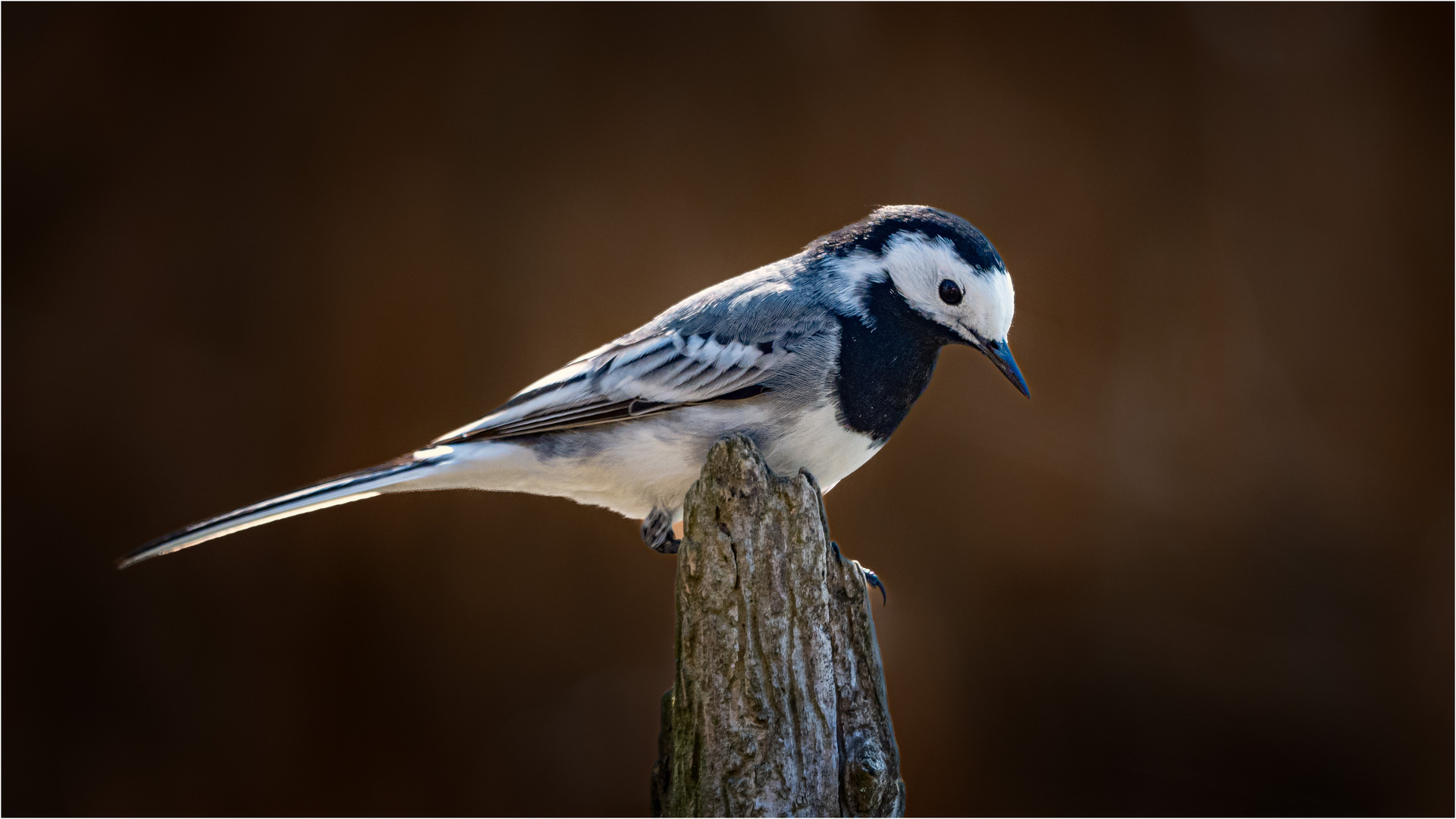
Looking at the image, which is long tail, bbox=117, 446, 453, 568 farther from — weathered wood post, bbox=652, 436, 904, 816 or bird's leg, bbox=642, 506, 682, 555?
weathered wood post, bbox=652, 436, 904, 816

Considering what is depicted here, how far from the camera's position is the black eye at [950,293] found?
2.28 metres

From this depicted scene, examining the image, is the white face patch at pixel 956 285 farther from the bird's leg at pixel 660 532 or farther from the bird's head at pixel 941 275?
the bird's leg at pixel 660 532

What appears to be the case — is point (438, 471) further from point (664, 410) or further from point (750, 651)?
point (750, 651)

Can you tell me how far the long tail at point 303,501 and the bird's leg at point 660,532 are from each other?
523 mm

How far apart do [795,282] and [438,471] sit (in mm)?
994

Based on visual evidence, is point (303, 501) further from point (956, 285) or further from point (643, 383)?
point (956, 285)

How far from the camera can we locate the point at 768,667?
74.2 inches

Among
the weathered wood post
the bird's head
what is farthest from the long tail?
the bird's head

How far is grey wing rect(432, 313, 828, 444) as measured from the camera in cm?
231

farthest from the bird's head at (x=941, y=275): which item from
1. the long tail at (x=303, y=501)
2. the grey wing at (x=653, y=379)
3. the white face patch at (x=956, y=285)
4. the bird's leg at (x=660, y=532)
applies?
the long tail at (x=303, y=501)

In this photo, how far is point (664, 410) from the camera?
7.73ft

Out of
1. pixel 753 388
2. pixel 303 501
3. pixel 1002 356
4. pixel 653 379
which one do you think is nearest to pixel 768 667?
pixel 753 388

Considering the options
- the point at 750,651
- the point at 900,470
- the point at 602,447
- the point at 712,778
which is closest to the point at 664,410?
the point at 602,447

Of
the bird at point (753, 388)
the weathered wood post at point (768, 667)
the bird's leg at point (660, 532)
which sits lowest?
the weathered wood post at point (768, 667)
